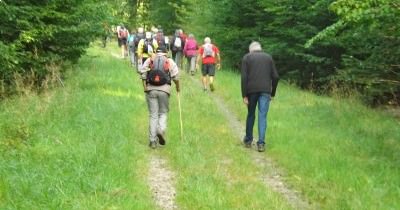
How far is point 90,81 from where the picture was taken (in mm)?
17156

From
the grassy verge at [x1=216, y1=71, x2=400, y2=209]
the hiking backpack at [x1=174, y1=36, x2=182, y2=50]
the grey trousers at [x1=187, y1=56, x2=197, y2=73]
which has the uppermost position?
the hiking backpack at [x1=174, y1=36, x2=182, y2=50]

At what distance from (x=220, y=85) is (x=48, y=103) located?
351 inches

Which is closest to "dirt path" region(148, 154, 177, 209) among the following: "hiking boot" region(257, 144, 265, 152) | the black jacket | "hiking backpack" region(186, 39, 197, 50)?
"hiking boot" region(257, 144, 265, 152)

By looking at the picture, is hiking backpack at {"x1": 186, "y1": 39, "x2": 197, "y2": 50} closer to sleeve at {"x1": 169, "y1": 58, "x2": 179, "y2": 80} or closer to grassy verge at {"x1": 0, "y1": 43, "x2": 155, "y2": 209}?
grassy verge at {"x1": 0, "y1": 43, "x2": 155, "y2": 209}

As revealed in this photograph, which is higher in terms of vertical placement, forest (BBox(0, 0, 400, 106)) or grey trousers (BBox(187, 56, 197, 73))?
forest (BBox(0, 0, 400, 106))

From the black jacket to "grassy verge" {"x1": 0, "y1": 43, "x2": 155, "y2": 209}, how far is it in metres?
2.41

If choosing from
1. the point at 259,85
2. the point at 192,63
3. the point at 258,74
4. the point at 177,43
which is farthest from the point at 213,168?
the point at 177,43

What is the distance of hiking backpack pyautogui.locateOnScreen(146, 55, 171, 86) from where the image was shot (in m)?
10.1

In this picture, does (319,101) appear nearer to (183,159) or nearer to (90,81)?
(90,81)

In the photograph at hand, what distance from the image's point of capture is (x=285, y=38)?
2245 cm

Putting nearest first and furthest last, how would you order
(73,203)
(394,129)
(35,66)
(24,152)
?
(73,203) < (24,152) < (394,129) < (35,66)

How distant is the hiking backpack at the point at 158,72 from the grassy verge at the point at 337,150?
2.47 m

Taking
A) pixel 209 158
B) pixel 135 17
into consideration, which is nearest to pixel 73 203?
pixel 209 158

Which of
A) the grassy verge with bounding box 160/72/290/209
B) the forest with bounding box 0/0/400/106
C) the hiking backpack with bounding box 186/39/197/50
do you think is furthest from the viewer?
the hiking backpack with bounding box 186/39/197/50
